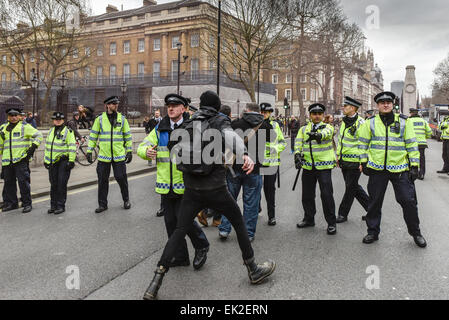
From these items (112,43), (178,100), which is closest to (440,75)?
(112,43)

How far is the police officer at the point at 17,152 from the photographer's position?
675 cm

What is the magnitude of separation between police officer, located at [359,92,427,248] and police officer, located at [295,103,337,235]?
0.58 meters

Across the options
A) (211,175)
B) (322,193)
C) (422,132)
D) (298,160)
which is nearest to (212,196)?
(211,175)

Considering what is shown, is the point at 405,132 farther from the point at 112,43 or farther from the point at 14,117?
the point at 112,43

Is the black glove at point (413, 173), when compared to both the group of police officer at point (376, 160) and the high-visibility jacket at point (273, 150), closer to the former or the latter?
the group of police officer at point (376, 160)

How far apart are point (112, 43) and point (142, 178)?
49915 mm

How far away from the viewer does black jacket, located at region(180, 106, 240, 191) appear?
3402 millimetres

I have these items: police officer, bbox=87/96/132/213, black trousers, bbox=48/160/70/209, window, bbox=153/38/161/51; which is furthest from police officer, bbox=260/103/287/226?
window, bbox=153/38/161/51

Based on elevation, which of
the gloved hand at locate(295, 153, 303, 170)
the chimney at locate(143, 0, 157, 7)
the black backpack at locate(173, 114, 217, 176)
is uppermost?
the chimney at locate(143, 0, 157, 7)

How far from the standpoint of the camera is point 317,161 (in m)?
5.48

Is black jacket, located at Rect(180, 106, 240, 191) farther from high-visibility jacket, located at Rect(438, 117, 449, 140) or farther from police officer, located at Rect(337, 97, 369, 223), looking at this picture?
high-visibility jacket, located at Rect(438, 117, 449, 140)

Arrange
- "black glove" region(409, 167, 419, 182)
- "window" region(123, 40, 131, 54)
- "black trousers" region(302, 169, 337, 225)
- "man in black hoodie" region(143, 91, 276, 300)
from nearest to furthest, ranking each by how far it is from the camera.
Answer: "man in black hoodie" region(143, 91, 276, 300), "black glove" region(409, 167, 419, 182), "black trousers" region(302, 169, 337, 225), "window" region(123, 40, 131, 54)

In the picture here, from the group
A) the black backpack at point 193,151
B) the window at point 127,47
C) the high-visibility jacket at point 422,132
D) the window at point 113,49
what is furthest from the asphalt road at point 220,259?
the window at point 113,49
